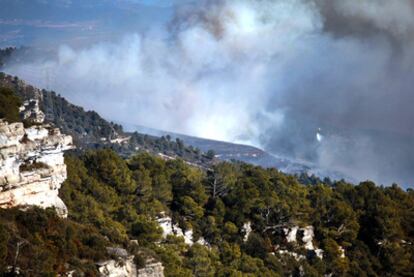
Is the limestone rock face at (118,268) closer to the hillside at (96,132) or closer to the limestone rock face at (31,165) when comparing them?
the limestone rock face at (31,165)

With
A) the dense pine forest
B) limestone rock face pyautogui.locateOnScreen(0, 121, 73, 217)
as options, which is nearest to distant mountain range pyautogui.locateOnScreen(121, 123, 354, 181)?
the dense pine forest

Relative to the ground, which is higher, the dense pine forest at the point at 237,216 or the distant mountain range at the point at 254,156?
the distant mountain range at the point at 254,156

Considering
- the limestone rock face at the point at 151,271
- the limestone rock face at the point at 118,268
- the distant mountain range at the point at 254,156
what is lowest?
the limestone rock face at the point at 151,271

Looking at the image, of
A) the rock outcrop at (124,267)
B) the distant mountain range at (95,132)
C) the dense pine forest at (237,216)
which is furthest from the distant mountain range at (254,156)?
the rock outcrop at (124,267)

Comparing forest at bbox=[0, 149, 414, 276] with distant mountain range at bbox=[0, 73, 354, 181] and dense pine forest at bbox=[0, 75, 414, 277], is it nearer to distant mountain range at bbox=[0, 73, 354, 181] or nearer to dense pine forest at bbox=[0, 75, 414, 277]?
dense pine forest at bbox=[0, 75, 414, 277]

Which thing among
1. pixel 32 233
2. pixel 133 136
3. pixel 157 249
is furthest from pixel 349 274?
pixel 133 136

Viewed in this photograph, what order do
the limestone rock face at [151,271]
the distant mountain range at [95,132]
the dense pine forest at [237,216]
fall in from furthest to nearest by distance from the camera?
the distant mountain range at [95,132]
the dense pine forest at [237,216]
the limestone rock face at [151,271]

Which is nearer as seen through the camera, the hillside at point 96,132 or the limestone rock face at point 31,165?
the limestone rock face at point 31,165

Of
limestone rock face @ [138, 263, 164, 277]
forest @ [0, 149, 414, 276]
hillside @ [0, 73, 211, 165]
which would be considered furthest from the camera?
hillside @ [0, 73, 211, 165]
